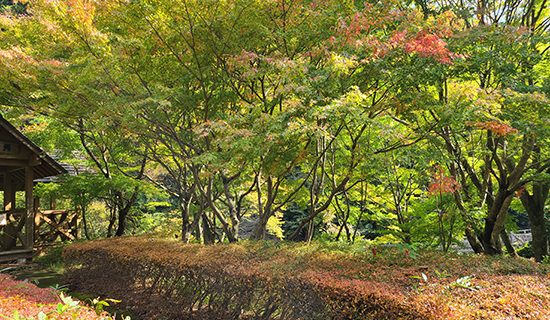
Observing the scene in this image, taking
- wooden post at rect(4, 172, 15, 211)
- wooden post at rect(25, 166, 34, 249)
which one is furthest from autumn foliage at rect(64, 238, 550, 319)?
wooden post at rect(4, 172, 15, 211)

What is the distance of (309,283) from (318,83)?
309 cm

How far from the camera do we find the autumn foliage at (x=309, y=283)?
3758mm

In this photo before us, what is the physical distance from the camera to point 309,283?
4.52m

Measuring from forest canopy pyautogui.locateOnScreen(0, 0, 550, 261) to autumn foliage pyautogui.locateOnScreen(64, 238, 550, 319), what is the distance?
1538 millimetres

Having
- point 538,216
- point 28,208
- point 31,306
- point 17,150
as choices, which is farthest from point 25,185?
point 538,216

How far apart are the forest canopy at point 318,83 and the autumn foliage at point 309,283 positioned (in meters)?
1.54

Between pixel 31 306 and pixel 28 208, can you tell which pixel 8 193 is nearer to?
pixel 28 208

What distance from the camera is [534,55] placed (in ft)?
20.7

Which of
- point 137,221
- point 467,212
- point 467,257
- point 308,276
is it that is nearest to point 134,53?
point 308,276

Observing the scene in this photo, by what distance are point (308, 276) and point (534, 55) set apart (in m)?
5.13

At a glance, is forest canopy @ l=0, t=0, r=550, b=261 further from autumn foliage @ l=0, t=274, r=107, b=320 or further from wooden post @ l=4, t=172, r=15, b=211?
autumn foliage @ l=0, t=274, r=107, b=320

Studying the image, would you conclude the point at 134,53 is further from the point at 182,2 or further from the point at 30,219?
the point at 30,219

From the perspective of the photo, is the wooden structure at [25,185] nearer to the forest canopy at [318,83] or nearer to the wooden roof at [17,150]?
the wooden roof at [17,150]

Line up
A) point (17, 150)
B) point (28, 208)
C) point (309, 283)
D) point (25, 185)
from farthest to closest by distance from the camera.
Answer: point (25, 185) → point (28, 208) → point (17, 150) → point (309, 283)
